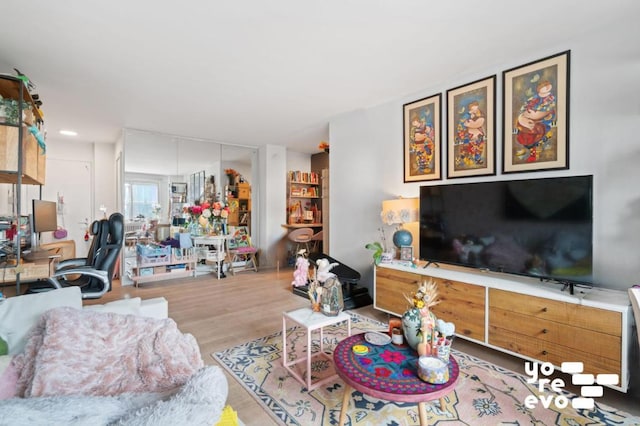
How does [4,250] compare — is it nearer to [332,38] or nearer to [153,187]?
[153,187]

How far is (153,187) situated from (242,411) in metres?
4.32

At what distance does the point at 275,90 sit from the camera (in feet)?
10.8

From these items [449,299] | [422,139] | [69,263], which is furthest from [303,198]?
[449,299]

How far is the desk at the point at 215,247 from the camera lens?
16.6 ft

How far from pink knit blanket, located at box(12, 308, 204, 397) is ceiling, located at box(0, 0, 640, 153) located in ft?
6.30

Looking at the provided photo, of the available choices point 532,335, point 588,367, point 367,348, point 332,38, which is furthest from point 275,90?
point 588,367

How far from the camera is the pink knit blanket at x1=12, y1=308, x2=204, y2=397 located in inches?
44.0

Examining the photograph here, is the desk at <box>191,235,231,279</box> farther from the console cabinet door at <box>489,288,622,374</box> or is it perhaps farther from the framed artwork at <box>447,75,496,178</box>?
the console cabinet door at <box>489,288,622,374</box>

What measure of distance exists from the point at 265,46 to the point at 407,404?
2747 millimetres

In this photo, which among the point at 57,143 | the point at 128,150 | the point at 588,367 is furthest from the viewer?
the point at 57,143

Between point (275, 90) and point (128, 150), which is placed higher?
point (275, 90)

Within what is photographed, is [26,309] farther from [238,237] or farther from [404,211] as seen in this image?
[238,237]

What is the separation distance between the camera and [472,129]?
2.86 meters

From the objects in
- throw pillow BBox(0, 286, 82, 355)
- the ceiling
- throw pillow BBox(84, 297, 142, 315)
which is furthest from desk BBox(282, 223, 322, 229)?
throw pillow BBox(0, 286, 82, 355)
